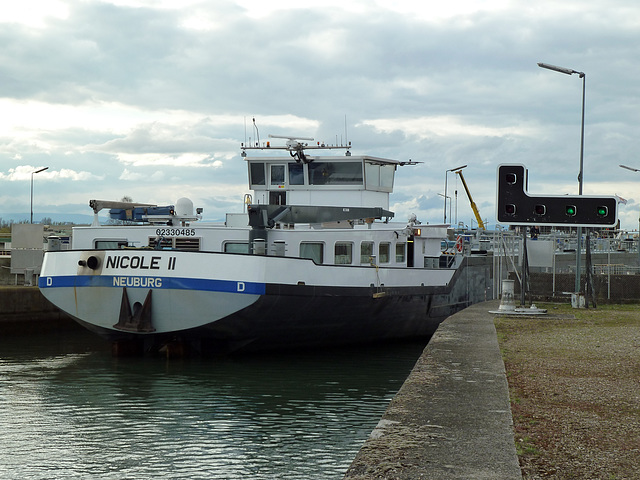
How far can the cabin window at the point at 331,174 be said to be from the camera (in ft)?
73.8

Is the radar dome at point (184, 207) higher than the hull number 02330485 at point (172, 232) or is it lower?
higher

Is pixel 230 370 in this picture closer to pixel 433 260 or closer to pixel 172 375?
pixel 172 375

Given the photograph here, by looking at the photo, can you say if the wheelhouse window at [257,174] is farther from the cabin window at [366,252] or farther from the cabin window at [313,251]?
the cabin window at [313,251]

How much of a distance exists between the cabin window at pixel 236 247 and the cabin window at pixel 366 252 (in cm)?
288

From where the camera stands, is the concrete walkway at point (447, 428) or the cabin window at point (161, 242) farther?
the cabin window at point (161, 242)

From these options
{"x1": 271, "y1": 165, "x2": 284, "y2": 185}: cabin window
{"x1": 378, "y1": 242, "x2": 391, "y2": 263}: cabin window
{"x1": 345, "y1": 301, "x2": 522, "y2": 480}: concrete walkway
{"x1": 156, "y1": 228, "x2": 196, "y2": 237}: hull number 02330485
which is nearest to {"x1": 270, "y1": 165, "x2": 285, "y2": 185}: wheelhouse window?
{"x1": 271, "y1": 165, "x2": 284, "y2": 185}: cabin window

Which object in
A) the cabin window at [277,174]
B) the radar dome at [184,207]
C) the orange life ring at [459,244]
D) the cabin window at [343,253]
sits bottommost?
the cabin window at [343,253]

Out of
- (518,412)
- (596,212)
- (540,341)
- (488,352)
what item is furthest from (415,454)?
(596,212)

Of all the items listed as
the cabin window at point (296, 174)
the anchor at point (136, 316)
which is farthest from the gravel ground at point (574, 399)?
the cabin window at point (296, 174)

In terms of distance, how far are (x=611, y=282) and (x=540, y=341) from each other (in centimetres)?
1219

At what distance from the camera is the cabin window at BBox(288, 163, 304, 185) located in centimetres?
2256

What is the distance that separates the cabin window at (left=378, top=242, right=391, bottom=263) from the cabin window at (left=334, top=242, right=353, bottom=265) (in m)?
1.18

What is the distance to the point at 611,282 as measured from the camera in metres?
25.1

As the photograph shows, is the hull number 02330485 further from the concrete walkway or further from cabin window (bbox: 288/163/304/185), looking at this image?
the concrete walkway
